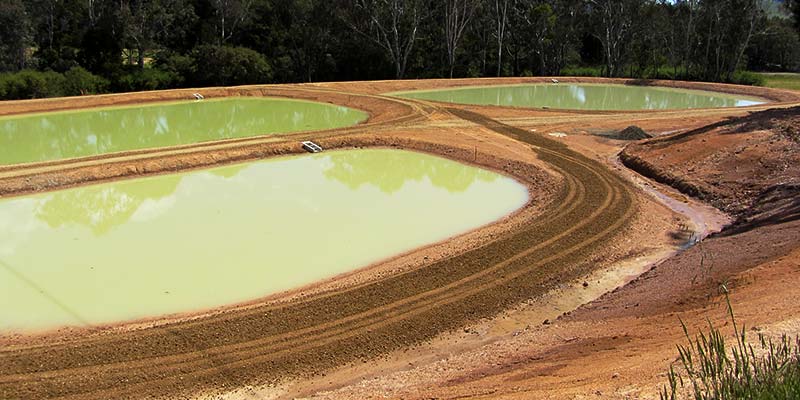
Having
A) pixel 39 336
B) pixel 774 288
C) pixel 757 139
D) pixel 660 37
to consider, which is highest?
pixel 660 37

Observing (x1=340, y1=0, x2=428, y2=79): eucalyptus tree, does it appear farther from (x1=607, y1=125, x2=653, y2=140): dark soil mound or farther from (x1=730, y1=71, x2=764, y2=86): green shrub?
(x1=607, y1=125, x2=653, y2=140): dark soil mound

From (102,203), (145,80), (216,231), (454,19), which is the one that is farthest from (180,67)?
(216,231)

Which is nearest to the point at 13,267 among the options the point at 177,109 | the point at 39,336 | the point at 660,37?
the point at 39,336

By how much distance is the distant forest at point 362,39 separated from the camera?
45844 millimetres

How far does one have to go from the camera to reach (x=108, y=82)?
4309 centimetres

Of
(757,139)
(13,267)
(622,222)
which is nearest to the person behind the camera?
(13,267)

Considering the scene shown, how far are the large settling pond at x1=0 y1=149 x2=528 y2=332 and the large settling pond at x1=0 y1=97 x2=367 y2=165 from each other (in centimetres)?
A: 712

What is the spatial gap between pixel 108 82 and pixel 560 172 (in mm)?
35350

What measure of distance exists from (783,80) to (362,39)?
3769cm

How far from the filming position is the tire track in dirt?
858cm

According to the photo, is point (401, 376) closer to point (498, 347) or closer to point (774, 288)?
point (498, 347)

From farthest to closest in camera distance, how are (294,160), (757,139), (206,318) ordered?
(294,160), (757,139), (206,318)

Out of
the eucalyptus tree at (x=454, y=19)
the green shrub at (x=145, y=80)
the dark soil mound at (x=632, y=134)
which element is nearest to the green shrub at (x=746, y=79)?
the eucalyptus tree at (x=454, y=19)

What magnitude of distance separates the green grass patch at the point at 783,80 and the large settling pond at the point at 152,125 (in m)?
36.8
